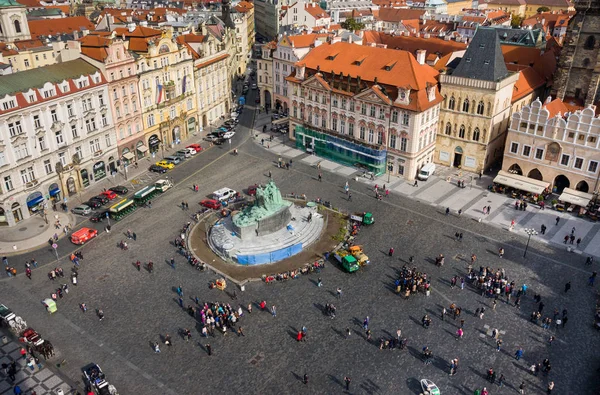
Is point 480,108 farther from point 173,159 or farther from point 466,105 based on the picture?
point 173,159

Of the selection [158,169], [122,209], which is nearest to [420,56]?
[158,169]

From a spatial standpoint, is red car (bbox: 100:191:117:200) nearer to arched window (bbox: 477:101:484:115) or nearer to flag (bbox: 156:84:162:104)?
flag (bbox: 156:84:162:104)

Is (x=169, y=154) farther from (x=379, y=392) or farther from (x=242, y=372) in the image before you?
(x=379, y=392)

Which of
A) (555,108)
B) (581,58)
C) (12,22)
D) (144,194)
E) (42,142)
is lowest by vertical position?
(144,194)

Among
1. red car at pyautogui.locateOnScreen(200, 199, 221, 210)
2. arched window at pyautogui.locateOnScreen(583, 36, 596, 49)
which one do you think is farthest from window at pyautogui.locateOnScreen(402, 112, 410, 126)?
arched window at pyautogui.locateOnScreen(583, 36, 596, 49)

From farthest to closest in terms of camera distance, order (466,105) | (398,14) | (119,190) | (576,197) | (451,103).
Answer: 1. (398,14)
2. (451,103)
3. (466,105)
4. (119,190)
5. (576,197)

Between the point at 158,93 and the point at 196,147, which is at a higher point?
the point at 158,93

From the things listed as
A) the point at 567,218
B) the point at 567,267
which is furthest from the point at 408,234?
the point at 567,218
